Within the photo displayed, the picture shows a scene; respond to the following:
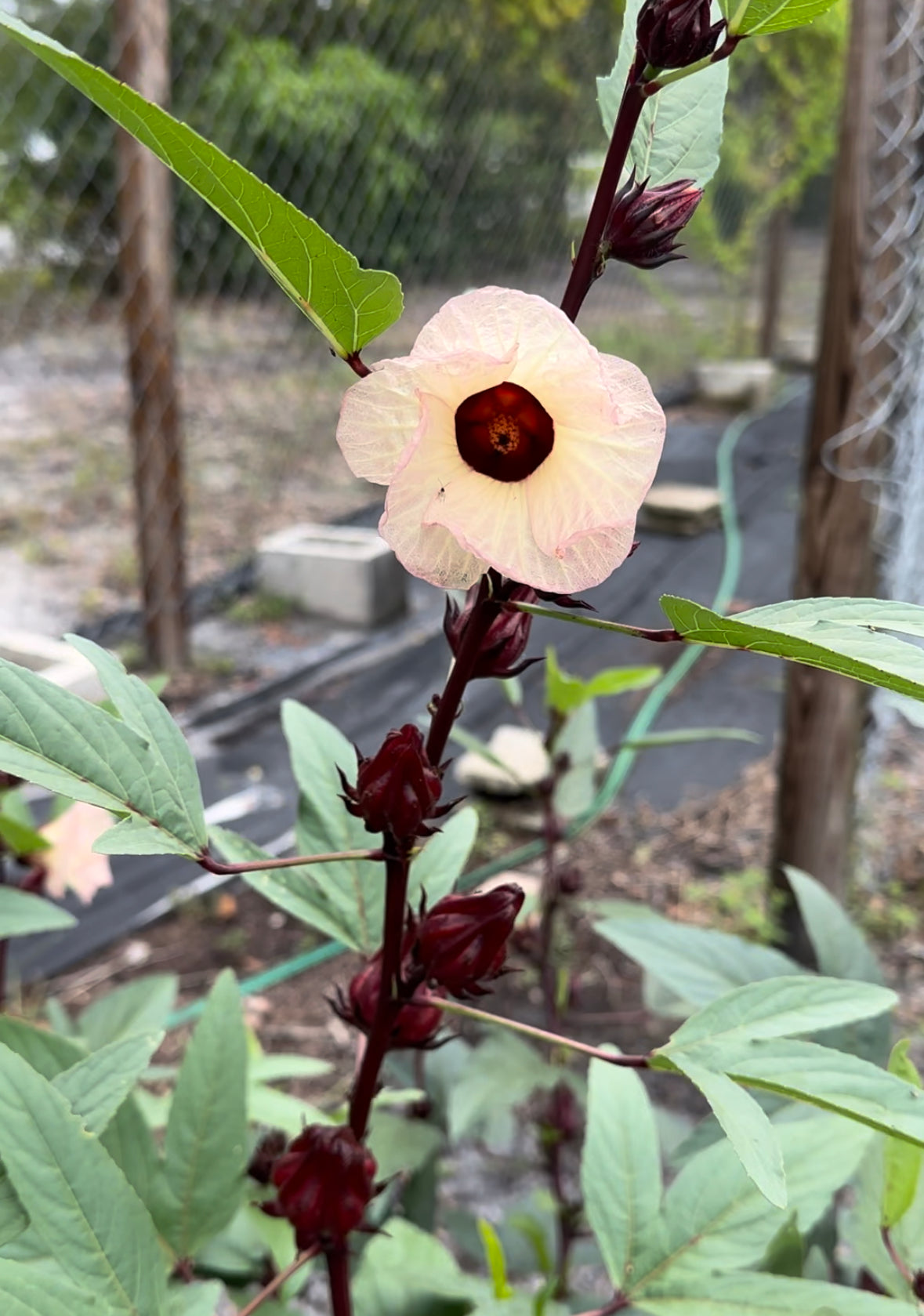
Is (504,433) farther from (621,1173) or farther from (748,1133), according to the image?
(621,1173)

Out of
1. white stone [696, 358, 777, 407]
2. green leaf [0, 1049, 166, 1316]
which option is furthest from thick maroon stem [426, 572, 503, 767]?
white stone [696, 358, 777, 407]

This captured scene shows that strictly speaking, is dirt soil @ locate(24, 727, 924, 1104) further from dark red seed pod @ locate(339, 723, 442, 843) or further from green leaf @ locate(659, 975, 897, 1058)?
dark red seed pod @ locate(339, 723, 442, 843)

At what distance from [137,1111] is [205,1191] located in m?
0.07

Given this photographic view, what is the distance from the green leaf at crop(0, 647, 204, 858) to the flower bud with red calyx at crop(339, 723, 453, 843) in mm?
66

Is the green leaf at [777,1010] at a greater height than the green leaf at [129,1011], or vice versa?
the green leaf at [777,1010]

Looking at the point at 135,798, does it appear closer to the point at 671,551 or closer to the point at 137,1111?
the point at 137,1111

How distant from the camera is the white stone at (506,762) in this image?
2.14 metres

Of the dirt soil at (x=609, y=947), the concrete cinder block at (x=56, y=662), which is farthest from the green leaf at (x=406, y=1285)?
the concrete cinder block at (x=56, y=662)

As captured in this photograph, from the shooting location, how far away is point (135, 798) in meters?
0.38

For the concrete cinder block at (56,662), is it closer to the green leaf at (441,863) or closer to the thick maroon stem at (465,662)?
the green leaf at (441,863)

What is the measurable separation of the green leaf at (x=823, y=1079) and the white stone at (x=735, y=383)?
575 centimetres

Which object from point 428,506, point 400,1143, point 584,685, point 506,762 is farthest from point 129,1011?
point 506,762

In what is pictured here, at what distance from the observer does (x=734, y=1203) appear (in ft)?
1.73

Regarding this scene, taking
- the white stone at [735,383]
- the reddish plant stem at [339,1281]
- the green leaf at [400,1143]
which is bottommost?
the green leaf at [400,1143]
